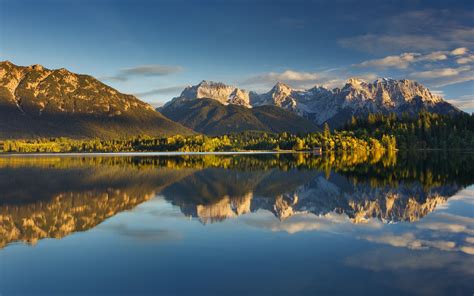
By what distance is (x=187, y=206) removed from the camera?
46.3 meters

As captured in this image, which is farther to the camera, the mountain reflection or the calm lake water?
the mountain reflection

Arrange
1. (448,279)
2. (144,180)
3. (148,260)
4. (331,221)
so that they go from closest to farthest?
(448,279) → (148,260) → (331,221) → (144,180)

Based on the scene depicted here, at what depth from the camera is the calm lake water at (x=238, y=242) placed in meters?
21.1

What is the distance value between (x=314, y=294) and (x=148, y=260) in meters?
10.9

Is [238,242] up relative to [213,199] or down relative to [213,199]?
down

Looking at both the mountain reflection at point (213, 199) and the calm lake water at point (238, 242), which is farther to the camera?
the mountain reflection at point (213, 199)

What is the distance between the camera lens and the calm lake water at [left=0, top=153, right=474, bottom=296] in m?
21.1

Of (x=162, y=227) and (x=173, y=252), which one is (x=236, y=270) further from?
(x=162, y=227)

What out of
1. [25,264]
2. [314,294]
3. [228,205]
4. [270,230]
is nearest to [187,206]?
[228,205]

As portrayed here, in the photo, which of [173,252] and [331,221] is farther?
[331,221]

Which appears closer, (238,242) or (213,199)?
(238,242)

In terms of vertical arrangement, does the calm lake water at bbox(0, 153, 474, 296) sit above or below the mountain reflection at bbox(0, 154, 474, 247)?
below

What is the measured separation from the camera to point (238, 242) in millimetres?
29984

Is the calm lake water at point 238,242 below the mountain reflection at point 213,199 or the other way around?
below
